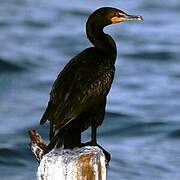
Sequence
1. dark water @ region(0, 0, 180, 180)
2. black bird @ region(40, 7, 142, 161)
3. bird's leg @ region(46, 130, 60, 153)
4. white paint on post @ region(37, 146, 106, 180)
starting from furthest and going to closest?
dark water @ region(0, 0, 180, 180) → black bird @ region(40, 7, 142, 161) → bird's leg @ region(46, 130, 60, 153) → white paint on post @ region(37, 146, 106, 180)

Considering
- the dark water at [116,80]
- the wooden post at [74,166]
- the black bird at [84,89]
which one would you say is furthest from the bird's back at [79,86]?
the dark water at [116,80]

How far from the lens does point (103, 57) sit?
6.66 metres

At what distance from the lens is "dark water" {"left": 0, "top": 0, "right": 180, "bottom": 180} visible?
12258mm

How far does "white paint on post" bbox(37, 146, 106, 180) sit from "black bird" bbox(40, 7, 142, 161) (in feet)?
1.20

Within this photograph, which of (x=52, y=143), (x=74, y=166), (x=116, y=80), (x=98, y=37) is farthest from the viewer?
(x=116, y=80)

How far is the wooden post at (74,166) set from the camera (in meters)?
5.43

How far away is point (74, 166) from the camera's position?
17.9ft

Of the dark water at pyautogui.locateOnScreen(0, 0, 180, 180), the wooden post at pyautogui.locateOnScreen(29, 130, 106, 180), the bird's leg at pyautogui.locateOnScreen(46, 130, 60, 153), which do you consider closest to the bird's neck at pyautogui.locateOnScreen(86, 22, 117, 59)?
the bird's leg at pyautogui.locateOnScreen(46, 130, 60, 153)

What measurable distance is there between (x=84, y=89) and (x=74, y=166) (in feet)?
3.11

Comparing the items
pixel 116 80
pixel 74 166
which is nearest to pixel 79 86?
pixel 74 166

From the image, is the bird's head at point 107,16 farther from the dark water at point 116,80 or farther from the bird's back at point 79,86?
the dark water at point 116,80

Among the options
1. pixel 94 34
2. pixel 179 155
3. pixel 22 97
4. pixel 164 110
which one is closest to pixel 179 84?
pixel 164 110

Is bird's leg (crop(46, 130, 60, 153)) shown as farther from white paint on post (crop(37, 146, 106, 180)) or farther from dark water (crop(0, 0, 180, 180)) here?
dark water (crop(0, 0, 180, 180))

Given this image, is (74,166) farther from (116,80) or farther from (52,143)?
(116,80)
